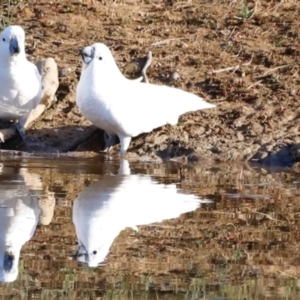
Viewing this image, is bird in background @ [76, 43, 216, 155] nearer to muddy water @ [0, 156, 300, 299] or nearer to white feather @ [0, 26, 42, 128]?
white feather @ [0, 26, 42, 128]

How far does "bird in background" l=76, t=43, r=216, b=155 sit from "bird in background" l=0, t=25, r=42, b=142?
0.40m

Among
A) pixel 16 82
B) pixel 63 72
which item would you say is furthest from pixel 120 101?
pixel 63 72

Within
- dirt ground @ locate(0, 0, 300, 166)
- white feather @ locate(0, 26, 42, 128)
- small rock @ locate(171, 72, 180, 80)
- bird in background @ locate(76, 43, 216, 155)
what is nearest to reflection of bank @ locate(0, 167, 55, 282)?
bird in background @ locate(76, 43, 216, 155)

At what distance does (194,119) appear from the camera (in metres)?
9.93

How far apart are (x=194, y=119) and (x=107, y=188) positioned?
281cm

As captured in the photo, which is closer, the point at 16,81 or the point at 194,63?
the point at 16,81

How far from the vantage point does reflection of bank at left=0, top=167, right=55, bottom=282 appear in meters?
5.15

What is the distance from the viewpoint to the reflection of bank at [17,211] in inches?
203

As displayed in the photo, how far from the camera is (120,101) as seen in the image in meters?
9.19

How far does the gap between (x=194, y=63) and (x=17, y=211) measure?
4.91 metres

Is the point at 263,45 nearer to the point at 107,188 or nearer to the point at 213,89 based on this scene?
the point at 213,89

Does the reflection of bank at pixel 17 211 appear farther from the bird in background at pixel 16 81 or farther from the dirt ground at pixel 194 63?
the dirt ground at pixel 194 63

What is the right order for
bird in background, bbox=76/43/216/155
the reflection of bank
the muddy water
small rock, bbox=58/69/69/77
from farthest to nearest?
small rock, bbox=58/69/69/77, bird in background, bbox=76/43/216/155, the reflection of bank, the muddy water

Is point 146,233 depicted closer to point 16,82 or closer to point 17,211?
point 17,211
